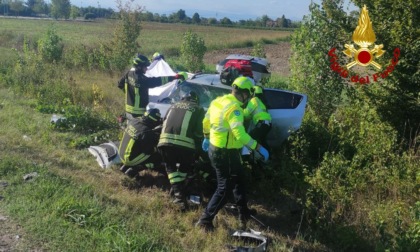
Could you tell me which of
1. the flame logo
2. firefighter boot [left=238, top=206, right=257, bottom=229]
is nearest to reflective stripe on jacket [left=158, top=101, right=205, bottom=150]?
firefighter boot [left=238, top=206, right=257, bottom=229]

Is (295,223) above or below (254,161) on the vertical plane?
below

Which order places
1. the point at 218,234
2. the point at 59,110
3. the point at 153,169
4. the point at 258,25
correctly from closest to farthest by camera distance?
the point at 218,234 < the point at 153,169 < the point at 59,110 < the point at 258,25

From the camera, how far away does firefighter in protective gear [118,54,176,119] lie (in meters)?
7.54

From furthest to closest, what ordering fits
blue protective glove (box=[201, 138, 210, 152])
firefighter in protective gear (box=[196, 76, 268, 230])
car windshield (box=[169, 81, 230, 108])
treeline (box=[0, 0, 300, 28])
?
treeline (box=[0, 0, 300, 28]), car windshield (box=[169, 81, 230, 108]), blue protective glove (box=[201, 138, 210, 152]), firefighter in protective gear (box=[196, 76, 268, 230])

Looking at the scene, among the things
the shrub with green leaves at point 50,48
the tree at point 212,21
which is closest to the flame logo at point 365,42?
the shrub with green leaves at point 50,48

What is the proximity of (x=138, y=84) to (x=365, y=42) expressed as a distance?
409 cm

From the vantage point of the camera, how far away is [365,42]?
6855 mm

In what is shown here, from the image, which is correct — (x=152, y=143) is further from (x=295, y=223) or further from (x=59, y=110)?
(x=59, y=110)

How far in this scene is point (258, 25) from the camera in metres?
72.2

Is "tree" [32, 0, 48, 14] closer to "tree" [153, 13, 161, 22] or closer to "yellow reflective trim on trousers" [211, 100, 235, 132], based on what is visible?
"tree" [153, 13, 161, 22]

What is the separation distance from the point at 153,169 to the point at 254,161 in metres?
1.70

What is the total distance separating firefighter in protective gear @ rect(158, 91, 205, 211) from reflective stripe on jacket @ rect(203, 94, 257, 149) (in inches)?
24.2

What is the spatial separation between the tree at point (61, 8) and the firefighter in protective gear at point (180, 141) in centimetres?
7704

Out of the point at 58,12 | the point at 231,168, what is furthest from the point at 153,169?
the point at 58,12
